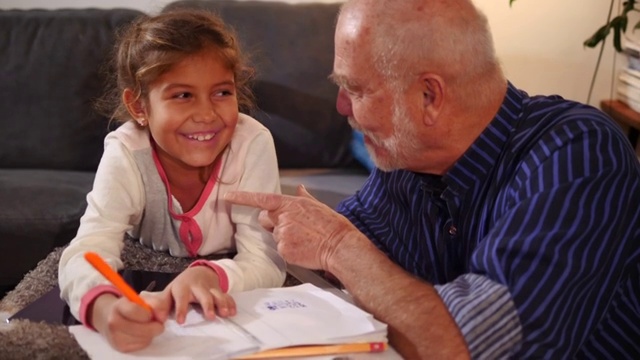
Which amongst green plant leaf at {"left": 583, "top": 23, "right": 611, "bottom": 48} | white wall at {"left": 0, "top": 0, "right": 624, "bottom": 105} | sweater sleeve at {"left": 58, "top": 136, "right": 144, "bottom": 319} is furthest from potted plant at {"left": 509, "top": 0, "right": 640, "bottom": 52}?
sweater sleeve at {"left": 58, "top": 136, "right": 144, "bottom": 319}

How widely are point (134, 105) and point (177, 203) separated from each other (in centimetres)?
22

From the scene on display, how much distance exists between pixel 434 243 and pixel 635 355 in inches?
14.3

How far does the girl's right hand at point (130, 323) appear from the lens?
989mm

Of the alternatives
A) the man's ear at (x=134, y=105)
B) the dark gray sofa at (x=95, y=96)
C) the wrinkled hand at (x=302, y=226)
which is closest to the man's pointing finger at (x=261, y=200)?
the wrinkled hand at (x=302, y=226)

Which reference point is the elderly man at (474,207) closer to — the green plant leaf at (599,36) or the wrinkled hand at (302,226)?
the wrinkled hand at (302,226)

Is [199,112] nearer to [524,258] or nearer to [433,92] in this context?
Result: [433,92]

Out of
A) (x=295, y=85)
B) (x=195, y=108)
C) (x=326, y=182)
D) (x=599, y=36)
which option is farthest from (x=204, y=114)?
(x=599, y=36)

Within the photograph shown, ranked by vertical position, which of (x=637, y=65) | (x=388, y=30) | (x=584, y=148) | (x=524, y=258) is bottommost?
(x=637, y=65)

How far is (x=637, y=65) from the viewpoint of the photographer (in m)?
3.14

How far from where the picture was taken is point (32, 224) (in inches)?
94.8

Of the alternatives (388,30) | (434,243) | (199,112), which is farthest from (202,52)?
(434,243)

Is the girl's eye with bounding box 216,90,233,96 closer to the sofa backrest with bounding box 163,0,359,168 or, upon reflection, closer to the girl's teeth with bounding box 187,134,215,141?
the girl's teeth with bounding box 187,134,215,141

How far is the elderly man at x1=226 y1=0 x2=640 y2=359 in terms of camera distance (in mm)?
1027

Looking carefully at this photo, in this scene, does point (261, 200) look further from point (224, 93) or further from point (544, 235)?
point (544, 235)
